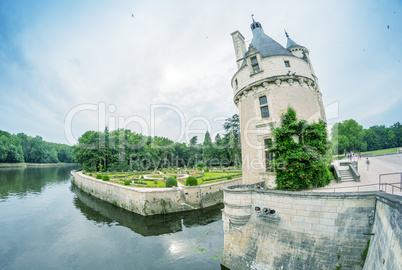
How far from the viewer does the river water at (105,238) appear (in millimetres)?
11531

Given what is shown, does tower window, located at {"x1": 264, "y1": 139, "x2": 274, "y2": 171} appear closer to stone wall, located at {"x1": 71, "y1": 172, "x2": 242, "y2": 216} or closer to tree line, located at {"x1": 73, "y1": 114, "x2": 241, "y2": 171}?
stone wall, located at {"x1": 71, "y1": 172, "x2": 242, "y2": 216}

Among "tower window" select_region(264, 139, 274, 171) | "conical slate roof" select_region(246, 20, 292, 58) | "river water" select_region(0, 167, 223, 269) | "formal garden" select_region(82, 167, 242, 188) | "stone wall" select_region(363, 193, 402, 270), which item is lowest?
"river water" select_region(0, 167, 223, 269)

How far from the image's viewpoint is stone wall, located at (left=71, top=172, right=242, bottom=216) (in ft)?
62.1

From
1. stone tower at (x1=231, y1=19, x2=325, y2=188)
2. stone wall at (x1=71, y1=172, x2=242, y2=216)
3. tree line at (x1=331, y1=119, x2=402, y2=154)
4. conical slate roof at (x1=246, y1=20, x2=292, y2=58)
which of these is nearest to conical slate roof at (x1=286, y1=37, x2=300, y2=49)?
conical slate roof at (x1=246, y1=20, x2=292, y2=58)

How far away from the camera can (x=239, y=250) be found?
31.2 ft

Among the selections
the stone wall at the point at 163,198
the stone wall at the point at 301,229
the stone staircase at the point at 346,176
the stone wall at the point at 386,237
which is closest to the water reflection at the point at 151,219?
the stone wall at the point at 163,198

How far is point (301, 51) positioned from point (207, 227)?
19.9 metres

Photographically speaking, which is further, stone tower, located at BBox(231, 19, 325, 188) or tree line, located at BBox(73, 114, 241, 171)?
tree line, located at BBox(73, 114, 241, 171)

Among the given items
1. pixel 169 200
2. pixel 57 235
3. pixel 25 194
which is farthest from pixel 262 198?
pixel 25 194

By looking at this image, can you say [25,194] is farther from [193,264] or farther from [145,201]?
[193,264]

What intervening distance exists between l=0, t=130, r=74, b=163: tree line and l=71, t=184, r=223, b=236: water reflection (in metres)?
78.8

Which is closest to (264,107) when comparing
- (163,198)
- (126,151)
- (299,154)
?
(299,154)

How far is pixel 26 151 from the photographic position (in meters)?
87.6

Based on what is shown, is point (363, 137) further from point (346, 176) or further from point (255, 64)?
point (255, 64)
